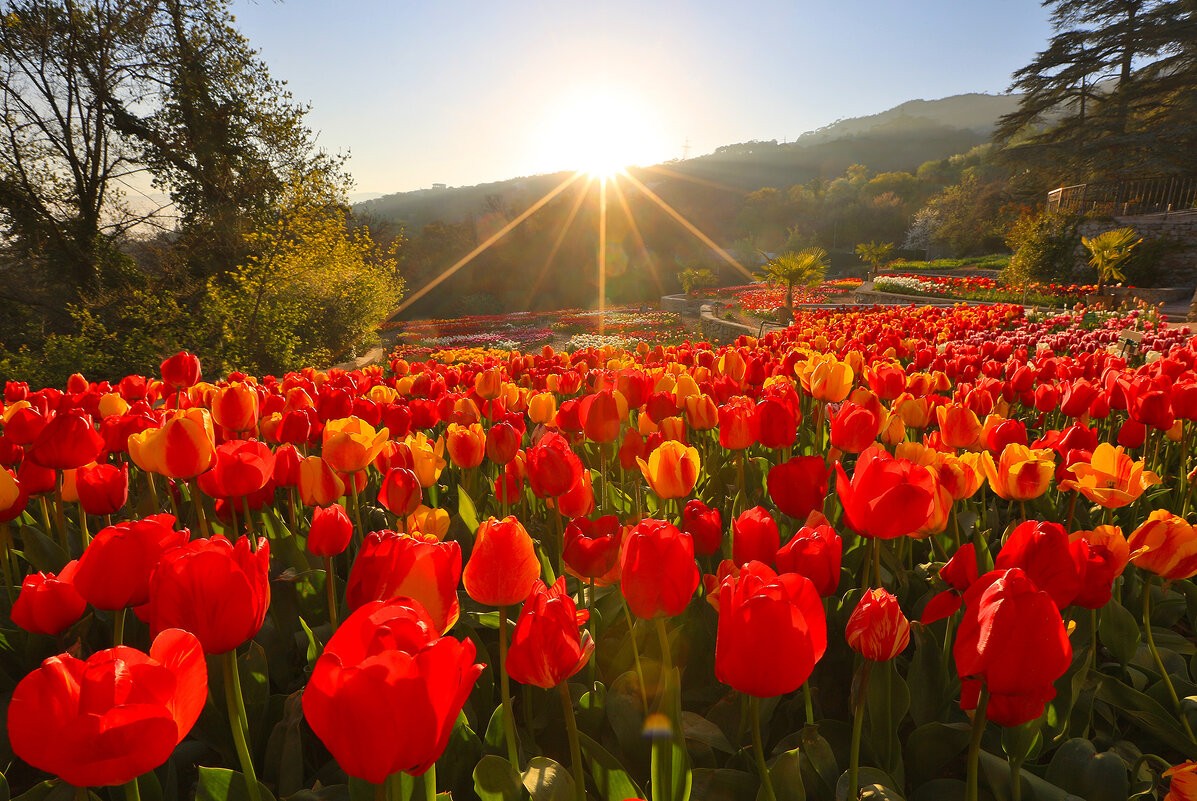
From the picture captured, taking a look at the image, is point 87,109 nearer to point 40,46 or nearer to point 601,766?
point 40,46

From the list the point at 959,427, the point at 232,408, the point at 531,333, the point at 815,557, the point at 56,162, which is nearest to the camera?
the point at 815,557

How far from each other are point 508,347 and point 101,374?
31.8 ft

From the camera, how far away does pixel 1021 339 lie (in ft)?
17.6

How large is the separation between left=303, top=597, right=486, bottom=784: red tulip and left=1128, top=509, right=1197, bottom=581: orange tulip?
1.29 meters

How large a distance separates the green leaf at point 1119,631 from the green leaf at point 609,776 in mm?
1109

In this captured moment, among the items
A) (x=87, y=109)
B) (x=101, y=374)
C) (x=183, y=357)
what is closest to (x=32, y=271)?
(x=87, y=109)

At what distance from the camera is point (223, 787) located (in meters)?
0.85

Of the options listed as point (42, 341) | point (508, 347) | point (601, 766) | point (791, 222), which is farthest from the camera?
point (791, 222)

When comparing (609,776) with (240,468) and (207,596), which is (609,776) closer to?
(207,596)

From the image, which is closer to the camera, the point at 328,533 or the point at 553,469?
the point at 328,533

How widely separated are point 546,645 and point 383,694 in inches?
11.5

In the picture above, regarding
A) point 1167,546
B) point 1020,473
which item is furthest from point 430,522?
point 1167,546

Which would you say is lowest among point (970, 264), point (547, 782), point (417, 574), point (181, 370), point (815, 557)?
point (970, 264)

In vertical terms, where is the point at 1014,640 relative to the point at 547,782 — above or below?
above
